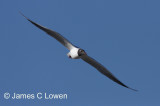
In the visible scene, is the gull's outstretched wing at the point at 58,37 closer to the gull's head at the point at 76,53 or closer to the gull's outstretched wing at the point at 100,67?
the gull's head at the point at 76,53

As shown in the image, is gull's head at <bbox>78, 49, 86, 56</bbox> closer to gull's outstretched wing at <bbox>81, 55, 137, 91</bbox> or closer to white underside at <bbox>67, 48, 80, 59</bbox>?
white underside at <bbox>67, 48, 80, 59</bbox>

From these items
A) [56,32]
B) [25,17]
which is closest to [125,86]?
[56,32]

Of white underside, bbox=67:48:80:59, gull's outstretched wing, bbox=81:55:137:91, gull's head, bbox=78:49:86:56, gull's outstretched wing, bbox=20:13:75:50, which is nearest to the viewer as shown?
gull's outstretched wing, bbox=20:13:75:50

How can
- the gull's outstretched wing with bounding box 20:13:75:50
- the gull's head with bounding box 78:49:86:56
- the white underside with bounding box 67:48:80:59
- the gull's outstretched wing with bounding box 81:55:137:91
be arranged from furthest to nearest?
the gull's outstretched wing with bounding box 81:55:137:91 → the white underside with bounding box 67:48:80:59 → the gull's head with bounding box 78:49:86:56 → the gull's outstretched wing with bounding box 20:13:75:50

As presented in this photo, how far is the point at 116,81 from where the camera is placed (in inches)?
1029

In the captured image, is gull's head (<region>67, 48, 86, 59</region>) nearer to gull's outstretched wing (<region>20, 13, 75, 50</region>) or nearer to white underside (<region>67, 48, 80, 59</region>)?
white underside (<region>67, 48, 80, 59</region>)

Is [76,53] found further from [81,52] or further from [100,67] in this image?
[100,67]

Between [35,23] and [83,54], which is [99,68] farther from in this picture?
[35,23]

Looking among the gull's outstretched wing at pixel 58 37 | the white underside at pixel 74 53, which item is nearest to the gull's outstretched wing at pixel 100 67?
the white underside at pixel 74 53

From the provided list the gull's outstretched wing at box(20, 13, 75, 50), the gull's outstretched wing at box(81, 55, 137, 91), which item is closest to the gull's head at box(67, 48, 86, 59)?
the gull's outstretched wing at box(20, 13, 75, 50)

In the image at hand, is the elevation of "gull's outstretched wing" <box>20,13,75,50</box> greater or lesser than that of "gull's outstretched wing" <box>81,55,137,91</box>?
greater

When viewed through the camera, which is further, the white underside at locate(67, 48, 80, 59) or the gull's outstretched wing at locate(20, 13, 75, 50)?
the white underside at locate(67, 48, 80, 59)

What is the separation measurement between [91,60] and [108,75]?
1565 mm

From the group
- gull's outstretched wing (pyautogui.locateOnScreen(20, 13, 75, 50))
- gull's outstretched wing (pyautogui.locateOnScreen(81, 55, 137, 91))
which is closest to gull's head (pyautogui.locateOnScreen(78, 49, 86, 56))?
gull's outstretched wing (pyautogui.locateOnScreen(20, 13, 75, 50))
